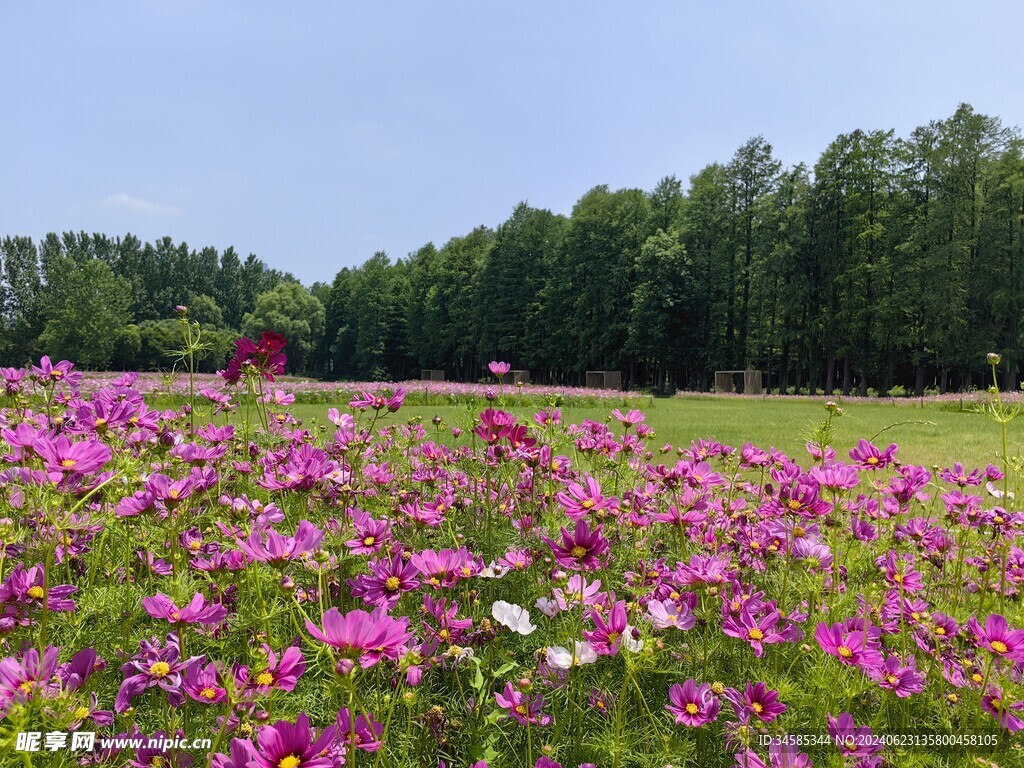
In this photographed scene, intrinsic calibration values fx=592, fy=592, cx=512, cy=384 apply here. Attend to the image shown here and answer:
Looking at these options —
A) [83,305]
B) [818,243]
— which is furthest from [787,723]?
[83,305]

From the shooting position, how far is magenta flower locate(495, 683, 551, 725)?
1226 mm

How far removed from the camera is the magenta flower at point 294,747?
860 millimetres

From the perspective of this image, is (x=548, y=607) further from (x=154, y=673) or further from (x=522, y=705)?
(x=154, y=673)

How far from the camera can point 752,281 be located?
31.9 meters

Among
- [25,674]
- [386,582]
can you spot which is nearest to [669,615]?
[386,582]

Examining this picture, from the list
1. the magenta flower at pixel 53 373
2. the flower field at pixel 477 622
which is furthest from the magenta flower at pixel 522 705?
the magenta flower at pixel 53 373

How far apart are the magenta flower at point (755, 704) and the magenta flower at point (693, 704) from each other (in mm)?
39

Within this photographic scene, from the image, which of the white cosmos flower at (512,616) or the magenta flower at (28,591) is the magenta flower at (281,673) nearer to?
the white cosmos flower at (512,616)

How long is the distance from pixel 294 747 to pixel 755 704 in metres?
0.91

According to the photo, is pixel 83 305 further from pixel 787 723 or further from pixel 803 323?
pixel 787 723

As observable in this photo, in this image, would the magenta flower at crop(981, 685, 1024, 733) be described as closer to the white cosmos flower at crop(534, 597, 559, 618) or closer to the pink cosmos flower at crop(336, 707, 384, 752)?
the white cosmos flower at crop(534, 597, 559, 618)

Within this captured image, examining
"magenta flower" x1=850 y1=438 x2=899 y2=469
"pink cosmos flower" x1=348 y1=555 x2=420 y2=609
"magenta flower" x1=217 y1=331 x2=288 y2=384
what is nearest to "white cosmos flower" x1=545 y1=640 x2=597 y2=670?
"pink cosmos flower" x1=348 y1=555 x2=420 y2=609

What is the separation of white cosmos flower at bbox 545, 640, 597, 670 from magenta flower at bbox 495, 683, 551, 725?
13 centimetres

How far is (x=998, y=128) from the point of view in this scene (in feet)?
85.5
